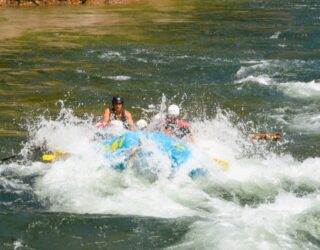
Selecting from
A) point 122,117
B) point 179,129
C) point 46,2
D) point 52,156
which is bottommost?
point 52,156

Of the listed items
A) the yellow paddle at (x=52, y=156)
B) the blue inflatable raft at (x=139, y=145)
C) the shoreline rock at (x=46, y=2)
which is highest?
the shoreline rock at (x=46, y=2)

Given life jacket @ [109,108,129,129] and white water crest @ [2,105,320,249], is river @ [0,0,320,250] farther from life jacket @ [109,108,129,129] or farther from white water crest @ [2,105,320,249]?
life jacket @ [109,108,129,129]

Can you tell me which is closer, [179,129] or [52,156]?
[52,156]

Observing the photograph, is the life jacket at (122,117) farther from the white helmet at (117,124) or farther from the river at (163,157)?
the river at (163,157)

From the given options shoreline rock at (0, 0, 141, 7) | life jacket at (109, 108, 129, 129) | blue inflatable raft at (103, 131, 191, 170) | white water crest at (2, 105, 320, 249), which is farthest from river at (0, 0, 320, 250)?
shoreline rock at (0, 0, 141, 7)

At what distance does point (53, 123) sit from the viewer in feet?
49.3

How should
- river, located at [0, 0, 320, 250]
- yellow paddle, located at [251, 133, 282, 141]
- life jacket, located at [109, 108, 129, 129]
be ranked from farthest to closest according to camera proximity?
yellow paddle, located at [251, 133, 282, 141] → life jacket, located at [109, 108, 129, 129] → river, located at [0, 0, 320, 250]

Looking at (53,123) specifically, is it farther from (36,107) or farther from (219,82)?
(219,82)

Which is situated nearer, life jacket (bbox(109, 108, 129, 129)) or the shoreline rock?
life jacket (bbox(109, 108, 129, 129))

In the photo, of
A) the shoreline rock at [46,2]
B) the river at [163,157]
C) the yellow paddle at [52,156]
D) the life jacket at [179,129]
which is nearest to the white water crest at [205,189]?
the river at [163,157]

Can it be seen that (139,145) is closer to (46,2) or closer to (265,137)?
(265,137)

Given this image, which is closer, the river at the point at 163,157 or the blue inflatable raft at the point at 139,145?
the river at the point at 163,157

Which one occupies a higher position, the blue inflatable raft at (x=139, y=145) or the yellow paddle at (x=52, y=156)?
the blue inflatable raft at (x=139, y=145)

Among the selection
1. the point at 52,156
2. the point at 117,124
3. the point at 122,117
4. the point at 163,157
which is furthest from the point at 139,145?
the point at 52,156
